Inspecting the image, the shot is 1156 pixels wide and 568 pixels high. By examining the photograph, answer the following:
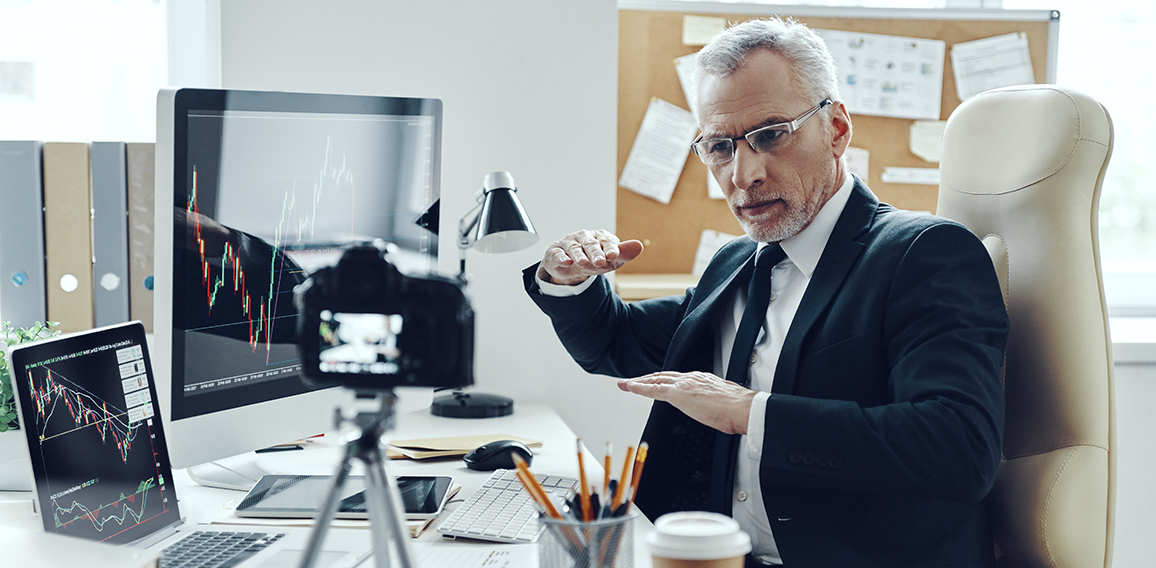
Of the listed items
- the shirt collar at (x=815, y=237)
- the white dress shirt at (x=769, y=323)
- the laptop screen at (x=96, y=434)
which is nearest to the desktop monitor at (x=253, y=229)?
the laptop screen at (x=96, y=434)

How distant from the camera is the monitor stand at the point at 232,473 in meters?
1.10

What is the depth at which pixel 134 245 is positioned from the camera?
1.29 meters

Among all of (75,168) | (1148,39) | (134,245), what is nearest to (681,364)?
(134,245)

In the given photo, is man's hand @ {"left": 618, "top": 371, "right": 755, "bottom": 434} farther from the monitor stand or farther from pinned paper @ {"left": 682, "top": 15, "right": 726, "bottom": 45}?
pinned paper @ {"left": 682, "top": 15, "right": 726, "bottom": 45}

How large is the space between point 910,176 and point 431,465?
4.93 ft

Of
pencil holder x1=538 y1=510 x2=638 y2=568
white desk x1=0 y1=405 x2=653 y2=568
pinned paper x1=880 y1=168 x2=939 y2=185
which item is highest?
pinned paper x1=880 y1=168 x2=939 y2=185

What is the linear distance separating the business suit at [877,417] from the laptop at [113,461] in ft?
1.83

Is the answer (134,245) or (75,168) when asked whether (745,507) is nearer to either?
(134,245)

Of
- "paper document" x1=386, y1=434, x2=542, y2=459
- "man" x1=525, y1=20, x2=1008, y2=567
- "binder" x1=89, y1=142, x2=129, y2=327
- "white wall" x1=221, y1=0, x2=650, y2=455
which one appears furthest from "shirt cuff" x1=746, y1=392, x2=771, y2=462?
"binder" x1=89, y1=142, x2=129, y2=327

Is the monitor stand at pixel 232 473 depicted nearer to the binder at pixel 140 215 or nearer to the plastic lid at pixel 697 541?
the binder at pixel 140 215

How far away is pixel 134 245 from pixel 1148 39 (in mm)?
2588

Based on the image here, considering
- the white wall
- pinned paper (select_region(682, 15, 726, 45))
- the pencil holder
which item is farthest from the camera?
pinned paper (select_region(682, 15, 726, 45))

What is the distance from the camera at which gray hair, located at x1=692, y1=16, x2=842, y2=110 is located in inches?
48.6

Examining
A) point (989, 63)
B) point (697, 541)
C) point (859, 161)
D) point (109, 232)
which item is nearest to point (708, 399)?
point (697, 541)
